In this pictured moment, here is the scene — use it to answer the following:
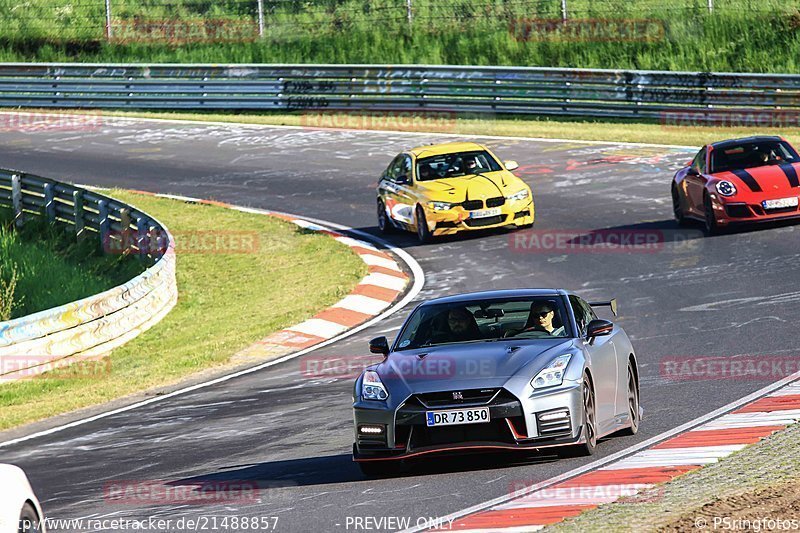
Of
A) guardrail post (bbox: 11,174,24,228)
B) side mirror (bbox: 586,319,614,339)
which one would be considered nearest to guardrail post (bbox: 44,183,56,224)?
→ guardrail post (bbox: 11,174,24,228)

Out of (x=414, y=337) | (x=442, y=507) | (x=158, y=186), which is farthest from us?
(x=158, y=186)

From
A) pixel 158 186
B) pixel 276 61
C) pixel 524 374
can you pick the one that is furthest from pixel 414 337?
pixel 276 61

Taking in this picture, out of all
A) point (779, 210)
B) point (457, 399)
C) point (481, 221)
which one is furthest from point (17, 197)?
point (457, 399)

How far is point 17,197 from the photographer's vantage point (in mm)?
26297

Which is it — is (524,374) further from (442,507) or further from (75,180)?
(75,180)

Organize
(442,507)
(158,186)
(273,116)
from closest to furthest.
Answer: (442,507), (158,186), (273,116)

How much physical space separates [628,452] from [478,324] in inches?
61.9

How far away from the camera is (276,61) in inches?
1599

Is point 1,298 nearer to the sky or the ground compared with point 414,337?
nearer to the ground

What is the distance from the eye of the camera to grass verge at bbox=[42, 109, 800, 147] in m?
30.2

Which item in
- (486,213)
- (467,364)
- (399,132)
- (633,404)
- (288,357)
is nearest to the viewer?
(467,364)

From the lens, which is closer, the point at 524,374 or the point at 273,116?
the point at 524,374

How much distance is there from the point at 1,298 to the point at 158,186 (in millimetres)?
8881

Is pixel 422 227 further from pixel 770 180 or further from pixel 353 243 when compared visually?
pixel 770 180
